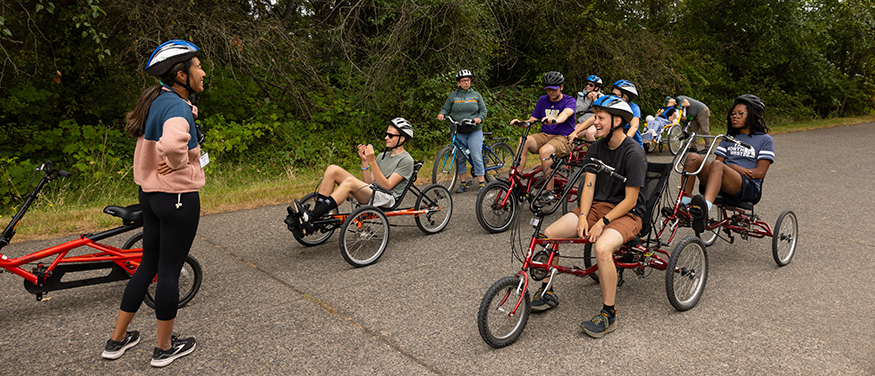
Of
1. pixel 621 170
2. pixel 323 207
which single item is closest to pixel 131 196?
pixel 323 207

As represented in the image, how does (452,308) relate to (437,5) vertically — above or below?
below

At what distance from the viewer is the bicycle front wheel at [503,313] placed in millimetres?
3479

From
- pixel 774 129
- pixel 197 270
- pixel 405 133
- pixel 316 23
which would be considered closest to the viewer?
pixel 197 270

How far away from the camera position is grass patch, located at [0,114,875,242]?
640cm

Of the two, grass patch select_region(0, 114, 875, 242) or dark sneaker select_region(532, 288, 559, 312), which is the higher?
dark sneaker select_region(532, 288, 559, 312)

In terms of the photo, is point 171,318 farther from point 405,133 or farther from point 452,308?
point 405,133

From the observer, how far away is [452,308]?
14.1 ft

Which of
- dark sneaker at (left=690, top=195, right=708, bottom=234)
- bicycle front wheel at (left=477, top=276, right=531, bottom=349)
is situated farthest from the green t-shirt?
dark sneaker at (left=690, top=195, right=708, bottom=234)

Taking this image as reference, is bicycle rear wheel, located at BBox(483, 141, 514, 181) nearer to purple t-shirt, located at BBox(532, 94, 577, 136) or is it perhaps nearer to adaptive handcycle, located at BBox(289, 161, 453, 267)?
purple t-shirt, located at BBox(532, 94, 577, 136)

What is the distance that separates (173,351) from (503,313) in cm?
211

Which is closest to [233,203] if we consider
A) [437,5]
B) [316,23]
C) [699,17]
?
[437,5]

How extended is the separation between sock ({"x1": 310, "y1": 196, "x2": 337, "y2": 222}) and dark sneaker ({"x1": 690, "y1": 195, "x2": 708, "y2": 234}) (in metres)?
3.23

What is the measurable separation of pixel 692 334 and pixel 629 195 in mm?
1062

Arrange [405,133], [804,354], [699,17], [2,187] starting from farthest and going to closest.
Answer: [699,17]
[2,187]
[405,133]
[804,354]
